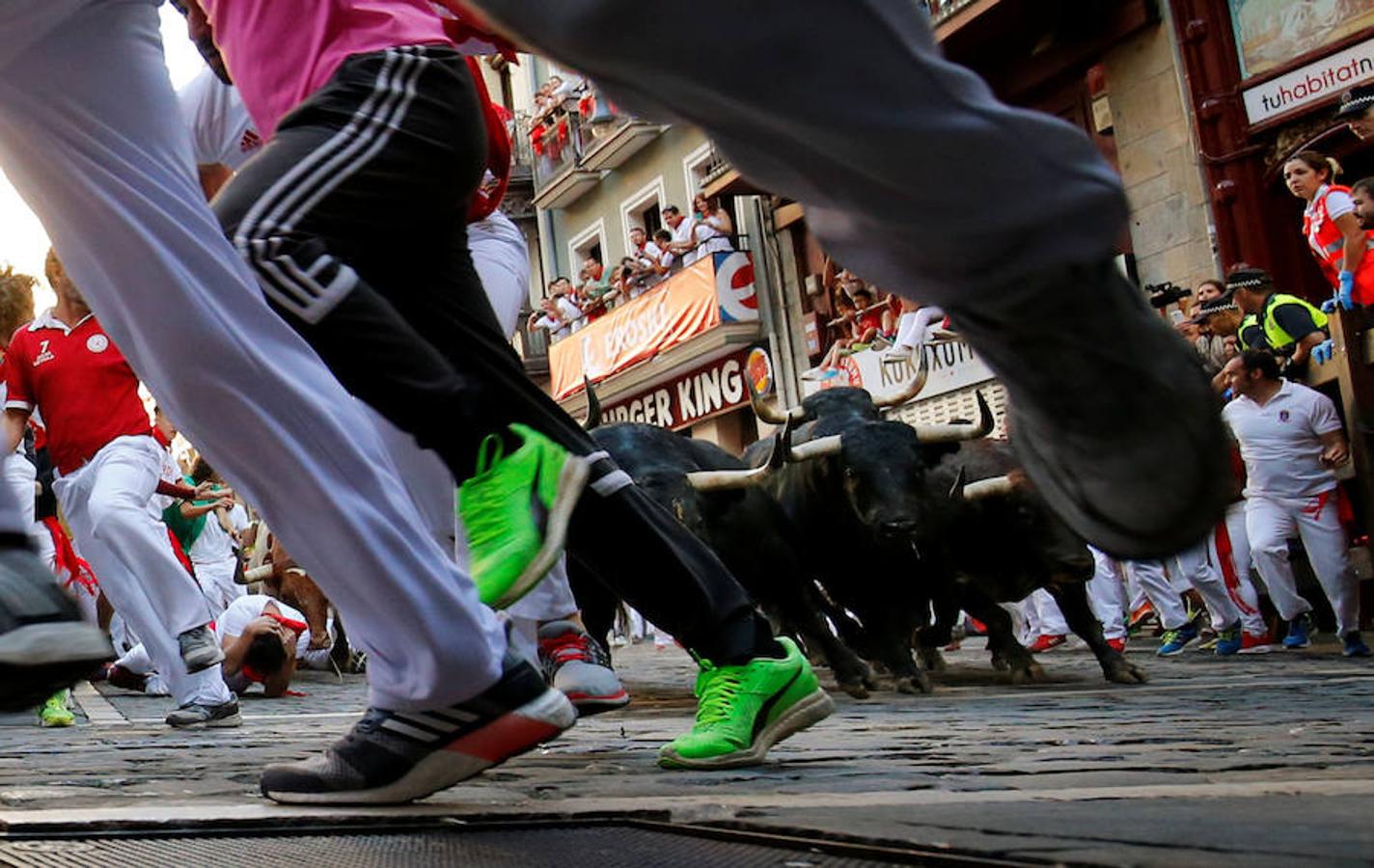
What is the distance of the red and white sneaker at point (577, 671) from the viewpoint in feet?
15.7

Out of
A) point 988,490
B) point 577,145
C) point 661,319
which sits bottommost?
point 988,490

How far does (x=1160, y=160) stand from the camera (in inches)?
744

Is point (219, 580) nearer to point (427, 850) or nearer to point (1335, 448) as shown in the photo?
point (1335, 448)

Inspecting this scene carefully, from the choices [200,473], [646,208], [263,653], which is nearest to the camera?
[263,653]

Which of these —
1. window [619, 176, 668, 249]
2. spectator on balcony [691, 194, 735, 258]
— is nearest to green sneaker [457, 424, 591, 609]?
spectator on balcony [691, 194, 735, 258]

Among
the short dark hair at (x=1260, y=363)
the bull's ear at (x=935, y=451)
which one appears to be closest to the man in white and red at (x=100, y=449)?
the bull's ear at (x=935, y=451)

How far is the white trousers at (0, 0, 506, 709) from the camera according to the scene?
2748 mm

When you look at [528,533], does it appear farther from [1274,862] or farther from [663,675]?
[663,675]

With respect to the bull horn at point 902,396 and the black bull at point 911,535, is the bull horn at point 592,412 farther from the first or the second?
the bull horn at point 902,396

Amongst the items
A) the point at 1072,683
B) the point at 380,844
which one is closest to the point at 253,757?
the point at 380,844

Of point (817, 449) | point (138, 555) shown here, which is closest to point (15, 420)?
point (138, 555)

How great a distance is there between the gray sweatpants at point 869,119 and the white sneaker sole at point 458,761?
1.35 metres

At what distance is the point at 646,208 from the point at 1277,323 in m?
24.6

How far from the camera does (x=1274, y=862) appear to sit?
1.55 meters
